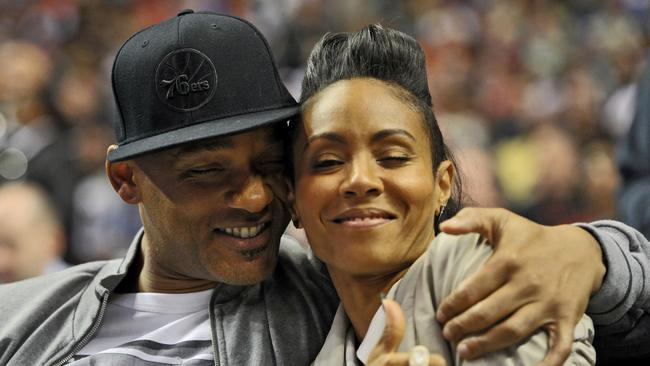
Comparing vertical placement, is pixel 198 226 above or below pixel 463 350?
above

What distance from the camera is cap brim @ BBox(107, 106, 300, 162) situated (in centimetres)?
171

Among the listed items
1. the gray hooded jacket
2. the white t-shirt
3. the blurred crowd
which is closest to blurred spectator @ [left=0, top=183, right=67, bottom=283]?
the blurred crowd

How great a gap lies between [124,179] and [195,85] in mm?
300

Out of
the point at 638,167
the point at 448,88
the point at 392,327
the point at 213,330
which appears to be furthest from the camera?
the point at 448,88

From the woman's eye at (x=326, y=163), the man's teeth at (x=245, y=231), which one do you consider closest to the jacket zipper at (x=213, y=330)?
the man's teeth at (x=245, y=231)

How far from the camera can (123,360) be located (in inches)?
72.9

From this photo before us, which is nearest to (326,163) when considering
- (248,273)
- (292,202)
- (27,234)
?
(292,202)

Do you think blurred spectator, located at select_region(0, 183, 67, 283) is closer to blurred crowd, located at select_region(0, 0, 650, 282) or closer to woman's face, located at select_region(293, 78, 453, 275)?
blurred crowd, located at select_region(0, 0, 650, 282)

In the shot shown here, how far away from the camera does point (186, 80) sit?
5.83 feet

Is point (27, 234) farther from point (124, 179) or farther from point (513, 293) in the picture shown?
point (513, 293)

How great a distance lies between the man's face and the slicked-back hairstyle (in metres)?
0.14

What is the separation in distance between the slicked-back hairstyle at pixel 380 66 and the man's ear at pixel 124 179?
0.40 metres

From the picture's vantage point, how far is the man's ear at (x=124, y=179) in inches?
76.5

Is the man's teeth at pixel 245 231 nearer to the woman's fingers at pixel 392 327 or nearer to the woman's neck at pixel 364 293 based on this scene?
the woman's neck at pixel 364 293
